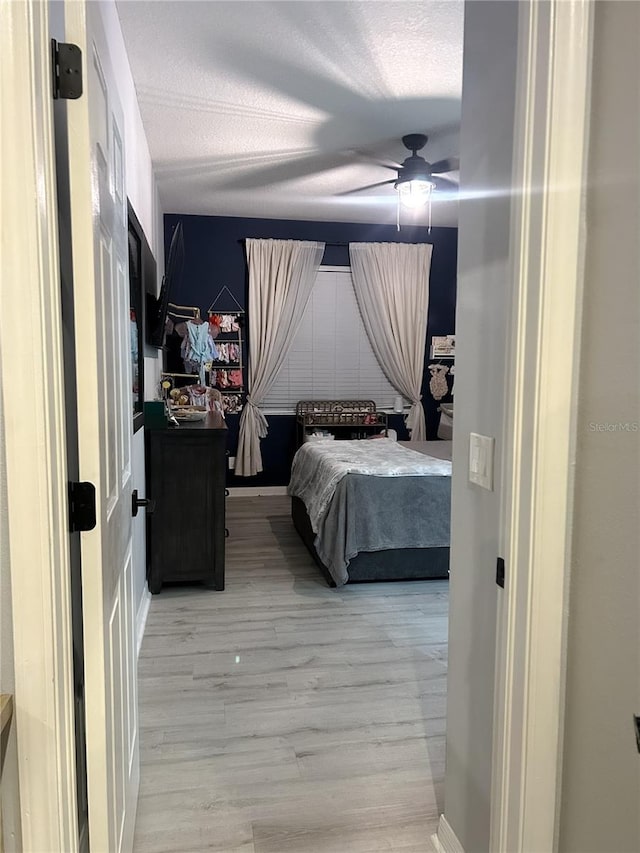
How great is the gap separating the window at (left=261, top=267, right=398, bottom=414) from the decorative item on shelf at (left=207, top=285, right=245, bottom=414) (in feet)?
1.26

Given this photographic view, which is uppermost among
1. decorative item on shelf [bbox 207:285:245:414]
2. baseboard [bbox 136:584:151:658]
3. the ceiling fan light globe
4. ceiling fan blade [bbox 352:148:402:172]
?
ceiling fan blade [bbox 352:148:402:172]

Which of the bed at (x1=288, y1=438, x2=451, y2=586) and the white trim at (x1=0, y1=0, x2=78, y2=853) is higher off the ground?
the white trim at (x1=0, y1=0, x2=78, y2=853)

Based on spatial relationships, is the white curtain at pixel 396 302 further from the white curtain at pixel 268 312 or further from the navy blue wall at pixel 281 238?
the white curtain at pixel 268 312

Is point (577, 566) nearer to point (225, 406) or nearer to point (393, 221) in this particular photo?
point (225, 406)

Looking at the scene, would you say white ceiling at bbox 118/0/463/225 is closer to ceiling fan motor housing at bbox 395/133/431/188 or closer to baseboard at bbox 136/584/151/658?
ceiling fan motor housing at bbox 395/133/431/188

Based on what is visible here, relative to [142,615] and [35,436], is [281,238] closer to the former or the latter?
[142,615]

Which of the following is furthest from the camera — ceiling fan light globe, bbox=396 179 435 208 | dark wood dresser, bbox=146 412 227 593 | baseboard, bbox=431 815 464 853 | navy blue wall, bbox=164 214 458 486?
navy blue wall, bbox=164 214 458 486

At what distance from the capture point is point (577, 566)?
1.17 meters

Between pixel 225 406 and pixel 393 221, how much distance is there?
263 centimetres

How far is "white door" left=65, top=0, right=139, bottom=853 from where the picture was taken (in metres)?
1.10

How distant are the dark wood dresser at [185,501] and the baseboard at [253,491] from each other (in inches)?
102

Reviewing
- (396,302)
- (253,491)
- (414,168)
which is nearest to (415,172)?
(414,168)

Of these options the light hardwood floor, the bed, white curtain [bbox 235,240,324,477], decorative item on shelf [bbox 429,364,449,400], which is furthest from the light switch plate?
decorative item on shelf [bbox 429,364,449,400]

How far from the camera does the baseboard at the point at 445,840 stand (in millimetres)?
1662
